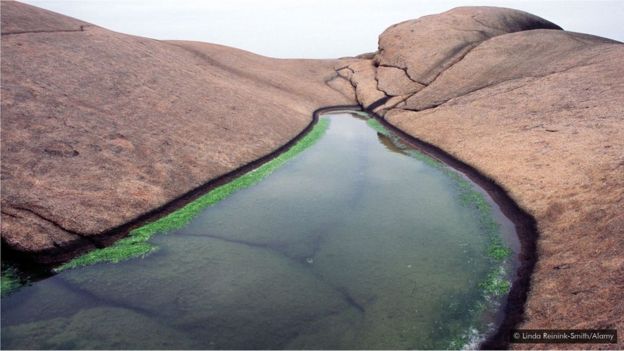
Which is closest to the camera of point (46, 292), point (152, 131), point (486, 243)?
point (46, 292)

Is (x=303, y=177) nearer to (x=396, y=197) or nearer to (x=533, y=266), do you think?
(x=396, y=197)

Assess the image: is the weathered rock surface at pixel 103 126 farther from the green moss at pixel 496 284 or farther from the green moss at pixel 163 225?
the green moss at pixel 496 284

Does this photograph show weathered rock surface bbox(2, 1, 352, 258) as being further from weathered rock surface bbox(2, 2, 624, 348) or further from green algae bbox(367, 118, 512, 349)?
green algae bbox(367, 118, 512, 349)

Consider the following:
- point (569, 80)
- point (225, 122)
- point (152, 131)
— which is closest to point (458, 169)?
point (569, 80)

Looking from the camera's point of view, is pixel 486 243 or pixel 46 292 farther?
pixel 486 243

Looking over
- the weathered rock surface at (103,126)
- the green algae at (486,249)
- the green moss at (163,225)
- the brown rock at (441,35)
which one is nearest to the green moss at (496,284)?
Answer: the green algae at (486,249)

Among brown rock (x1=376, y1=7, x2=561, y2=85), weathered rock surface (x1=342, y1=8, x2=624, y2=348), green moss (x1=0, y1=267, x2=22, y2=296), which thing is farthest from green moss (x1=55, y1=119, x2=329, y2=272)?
brown rock (x1=376, y1=7, x2=561, y2=85)

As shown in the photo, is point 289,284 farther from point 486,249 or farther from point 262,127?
point 262,127

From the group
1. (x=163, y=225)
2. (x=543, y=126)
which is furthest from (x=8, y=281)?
(x=543, y=126)
